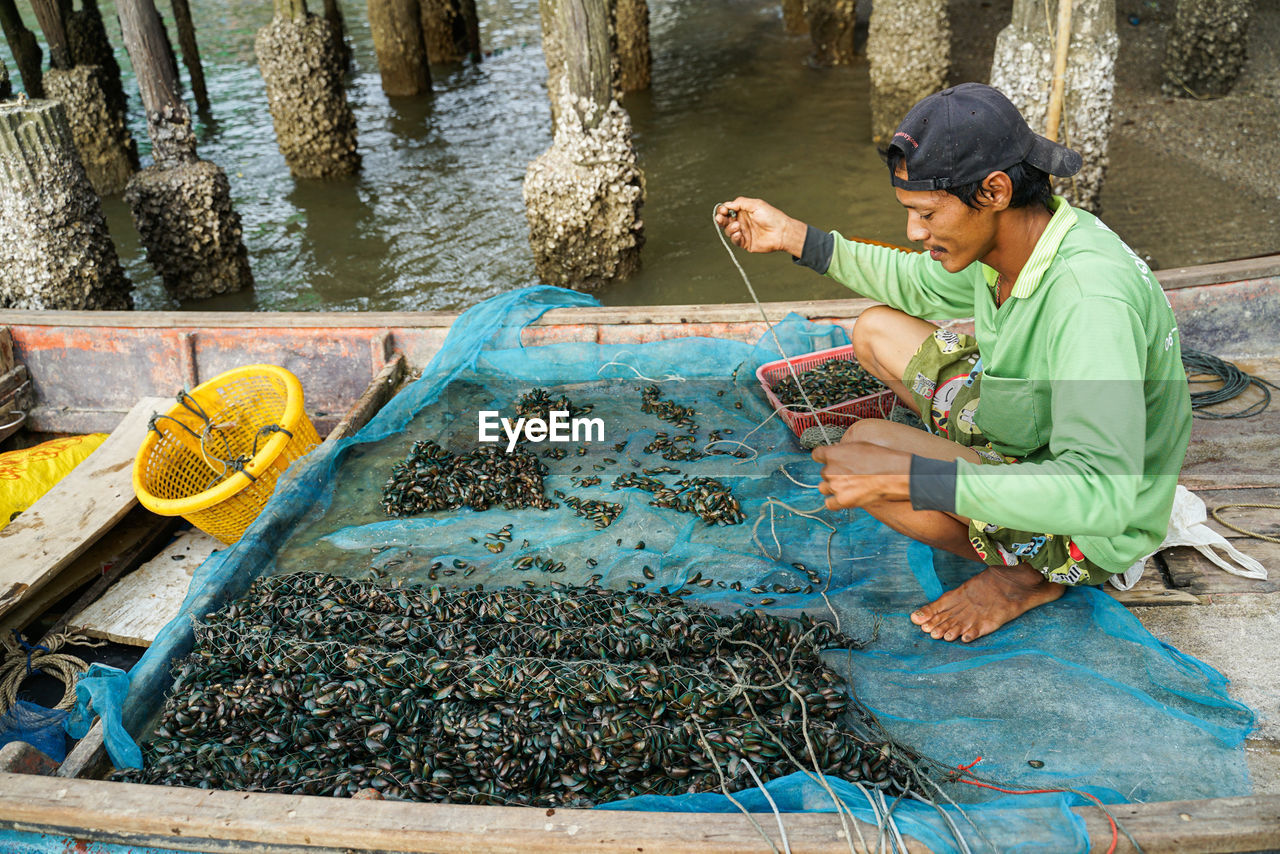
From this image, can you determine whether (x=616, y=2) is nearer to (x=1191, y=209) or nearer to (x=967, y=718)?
(x=1191, y=209)

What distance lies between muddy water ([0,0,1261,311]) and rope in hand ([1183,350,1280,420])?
8.94ft

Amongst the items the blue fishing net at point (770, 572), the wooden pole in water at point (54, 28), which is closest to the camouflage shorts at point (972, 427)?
the blue fishing net at point (770, 572)

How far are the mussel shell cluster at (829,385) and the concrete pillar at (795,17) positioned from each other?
9.76 metres

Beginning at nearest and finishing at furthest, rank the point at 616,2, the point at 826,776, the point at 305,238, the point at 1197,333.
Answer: the point at 826,776
the point at 1197,333
the point at 305,238
the point at 616,2

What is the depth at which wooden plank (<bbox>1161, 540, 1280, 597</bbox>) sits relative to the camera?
2609mm

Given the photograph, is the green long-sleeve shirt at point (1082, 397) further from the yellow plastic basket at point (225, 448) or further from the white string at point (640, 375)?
the yellow plastic basket at point (225, 448)

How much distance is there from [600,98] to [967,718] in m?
4.45

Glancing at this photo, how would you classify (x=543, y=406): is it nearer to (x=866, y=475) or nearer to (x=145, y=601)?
(x=145, y=601)

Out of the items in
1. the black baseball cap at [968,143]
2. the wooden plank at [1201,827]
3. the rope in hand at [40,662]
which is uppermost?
the black baseball cap at [968,143]

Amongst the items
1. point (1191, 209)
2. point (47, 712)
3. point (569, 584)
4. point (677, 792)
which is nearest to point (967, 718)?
point (677, 792)

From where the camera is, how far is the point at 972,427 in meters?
2.59

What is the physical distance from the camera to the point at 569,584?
2.87m

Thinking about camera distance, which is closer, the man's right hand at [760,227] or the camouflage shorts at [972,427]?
the camouflage shorts at [972,427]

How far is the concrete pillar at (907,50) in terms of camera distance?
7387mm
